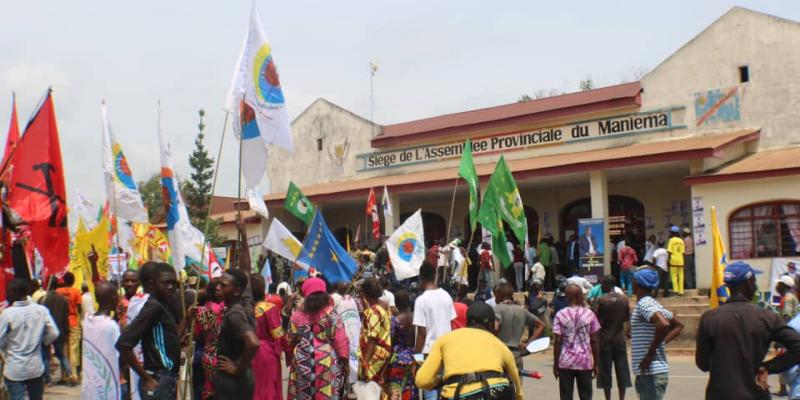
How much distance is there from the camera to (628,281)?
19703 mm

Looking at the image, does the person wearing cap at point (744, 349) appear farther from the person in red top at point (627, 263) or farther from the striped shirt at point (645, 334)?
the person in red top at point (627, 263)

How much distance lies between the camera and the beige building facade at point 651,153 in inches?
758

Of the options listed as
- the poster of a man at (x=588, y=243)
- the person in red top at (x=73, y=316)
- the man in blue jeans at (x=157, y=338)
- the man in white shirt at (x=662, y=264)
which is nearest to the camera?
the man in blue jeans at (x=157, y=338)

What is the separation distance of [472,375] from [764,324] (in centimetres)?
174

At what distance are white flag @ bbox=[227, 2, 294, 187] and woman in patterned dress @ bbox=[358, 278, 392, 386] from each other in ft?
6.00

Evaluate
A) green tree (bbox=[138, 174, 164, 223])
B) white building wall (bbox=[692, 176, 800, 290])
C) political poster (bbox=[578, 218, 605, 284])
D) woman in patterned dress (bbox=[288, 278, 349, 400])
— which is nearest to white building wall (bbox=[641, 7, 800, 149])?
white building wall (bbox=[692, 176, 800, 290])

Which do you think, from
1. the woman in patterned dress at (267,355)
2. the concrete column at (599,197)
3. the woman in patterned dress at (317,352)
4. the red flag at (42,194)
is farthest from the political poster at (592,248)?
the red flag at (42,194)

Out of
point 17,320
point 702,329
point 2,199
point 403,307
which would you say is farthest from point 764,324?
point 2,199

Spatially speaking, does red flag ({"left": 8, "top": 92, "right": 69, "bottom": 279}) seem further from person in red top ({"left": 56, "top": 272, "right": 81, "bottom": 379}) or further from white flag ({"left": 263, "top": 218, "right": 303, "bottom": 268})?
white flag ({"left": 263, "top": 218, "right": 303, "bottom": 268})

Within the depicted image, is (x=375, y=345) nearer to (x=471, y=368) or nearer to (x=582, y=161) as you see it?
(x=471, y=368)

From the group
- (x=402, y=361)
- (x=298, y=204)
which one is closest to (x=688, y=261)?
(x=298, y=204)

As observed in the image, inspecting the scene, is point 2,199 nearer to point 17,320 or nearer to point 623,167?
point 17,320

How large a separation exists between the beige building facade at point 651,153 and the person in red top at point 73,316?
7.87m

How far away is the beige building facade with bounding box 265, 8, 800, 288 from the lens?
19.3 meters
